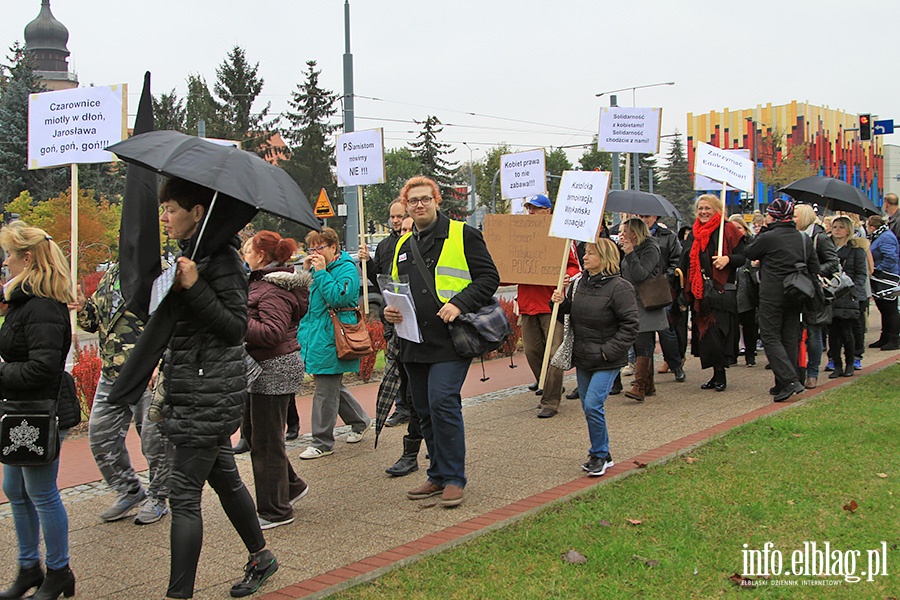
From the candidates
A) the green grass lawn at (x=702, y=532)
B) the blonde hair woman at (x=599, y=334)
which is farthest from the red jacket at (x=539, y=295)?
the green grass lawn at (x=702, y=532)

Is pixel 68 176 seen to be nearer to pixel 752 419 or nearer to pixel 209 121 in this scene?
pixel 209 121

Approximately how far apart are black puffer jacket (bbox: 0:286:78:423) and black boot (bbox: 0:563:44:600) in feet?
2.85

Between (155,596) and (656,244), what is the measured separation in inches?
267

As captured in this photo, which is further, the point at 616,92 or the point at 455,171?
the point at 455,171

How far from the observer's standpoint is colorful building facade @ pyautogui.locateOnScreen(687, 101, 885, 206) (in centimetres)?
7650

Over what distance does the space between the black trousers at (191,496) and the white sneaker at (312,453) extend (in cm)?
318

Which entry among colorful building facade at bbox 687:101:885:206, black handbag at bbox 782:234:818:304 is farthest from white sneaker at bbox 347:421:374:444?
colorful building facade at bbox 687:101:885:206

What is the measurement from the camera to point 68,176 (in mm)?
39406

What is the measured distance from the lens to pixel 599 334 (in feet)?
22.5

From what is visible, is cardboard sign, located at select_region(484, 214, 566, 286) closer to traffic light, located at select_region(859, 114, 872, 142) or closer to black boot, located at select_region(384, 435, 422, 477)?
black boot, located at select_region(384, 435, 422, 477)

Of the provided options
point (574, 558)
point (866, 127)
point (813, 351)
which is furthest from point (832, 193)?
point (866, 127)

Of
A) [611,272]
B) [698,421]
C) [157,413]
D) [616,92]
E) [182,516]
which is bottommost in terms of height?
[698,421]

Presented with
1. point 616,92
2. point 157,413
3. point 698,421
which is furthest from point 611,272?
point 616,92

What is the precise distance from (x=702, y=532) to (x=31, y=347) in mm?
3637
